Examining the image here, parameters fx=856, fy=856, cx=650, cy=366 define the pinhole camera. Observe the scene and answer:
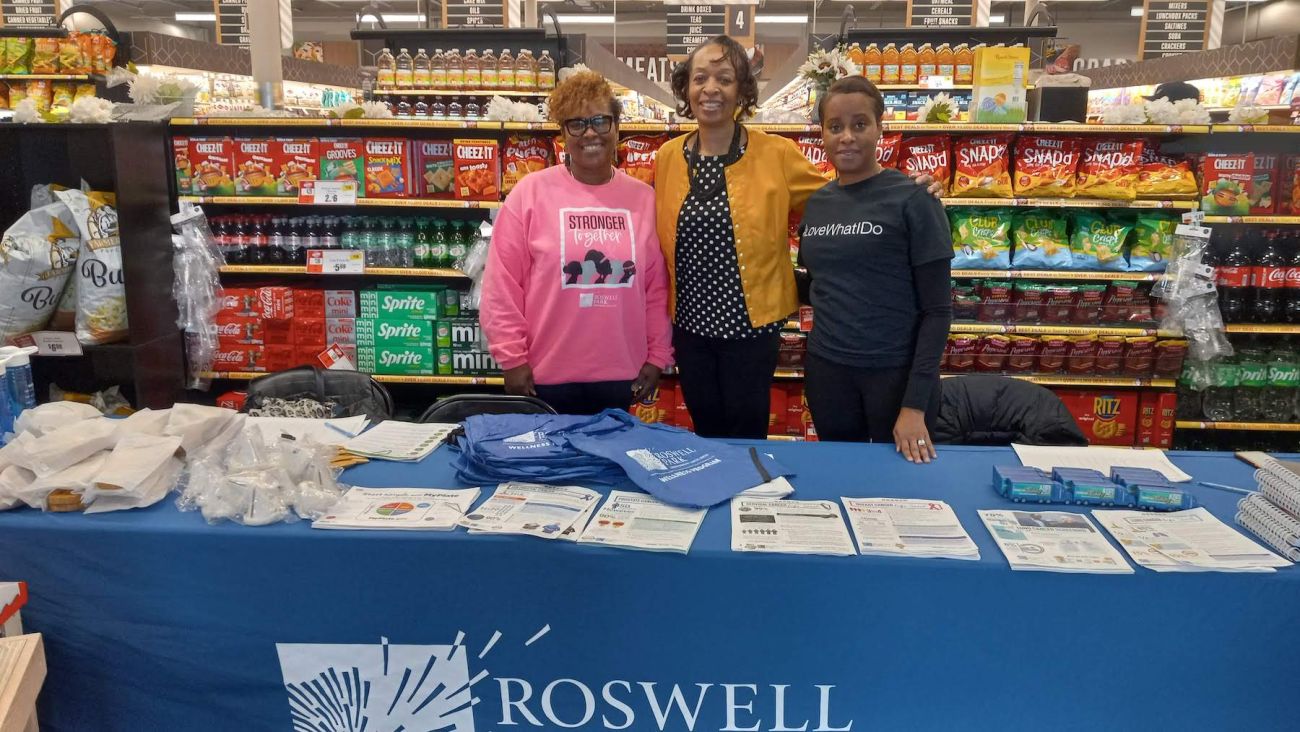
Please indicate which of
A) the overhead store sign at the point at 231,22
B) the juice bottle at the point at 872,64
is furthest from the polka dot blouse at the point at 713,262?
the overhead store sign at the point at 231,22

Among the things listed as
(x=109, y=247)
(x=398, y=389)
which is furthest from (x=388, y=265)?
(x=109, y=247)

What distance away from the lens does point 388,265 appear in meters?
4.73

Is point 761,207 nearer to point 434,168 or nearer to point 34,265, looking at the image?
point 434,168

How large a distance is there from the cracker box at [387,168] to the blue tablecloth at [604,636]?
3.04 meters

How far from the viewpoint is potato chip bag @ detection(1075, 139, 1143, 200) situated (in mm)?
4441

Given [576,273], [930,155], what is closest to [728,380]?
[576,273]

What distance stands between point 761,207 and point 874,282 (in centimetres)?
49

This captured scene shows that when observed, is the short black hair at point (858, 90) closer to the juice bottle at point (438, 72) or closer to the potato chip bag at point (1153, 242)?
the potato chip bag at point (1153, 242)

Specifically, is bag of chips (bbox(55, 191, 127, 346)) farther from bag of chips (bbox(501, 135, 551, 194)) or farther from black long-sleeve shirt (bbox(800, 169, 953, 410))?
black long-sleeve shirt (bbox(800, 169, 953, 410))

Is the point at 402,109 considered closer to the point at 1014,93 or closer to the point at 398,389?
the point at 398,389

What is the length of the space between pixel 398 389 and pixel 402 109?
217 cm

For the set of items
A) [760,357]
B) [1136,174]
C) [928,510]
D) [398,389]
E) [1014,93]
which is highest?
[1014,93]

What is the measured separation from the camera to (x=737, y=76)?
2.68 m

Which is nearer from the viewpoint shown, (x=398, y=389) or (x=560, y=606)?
(x=560, y=606)
